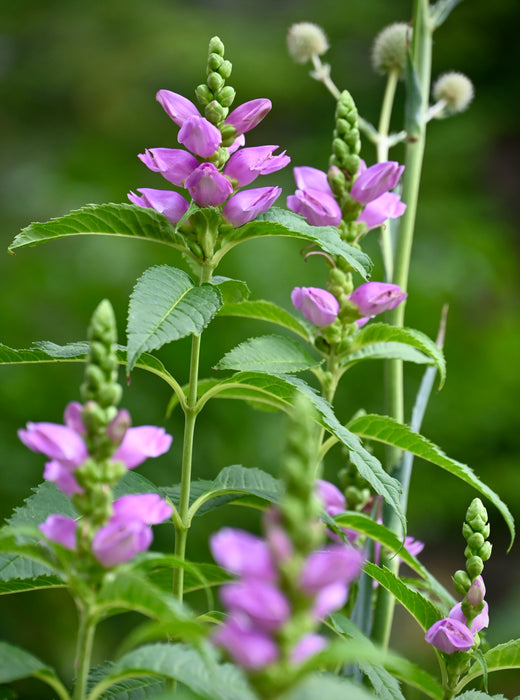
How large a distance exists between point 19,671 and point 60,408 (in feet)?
5.32

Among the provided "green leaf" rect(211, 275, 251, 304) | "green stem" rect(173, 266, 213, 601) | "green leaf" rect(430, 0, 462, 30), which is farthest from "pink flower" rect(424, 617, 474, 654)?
"green leaf" rect(430, 0, 462, 30)

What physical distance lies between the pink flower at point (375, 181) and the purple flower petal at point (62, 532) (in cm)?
44

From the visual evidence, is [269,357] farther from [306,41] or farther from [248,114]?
[306,41]

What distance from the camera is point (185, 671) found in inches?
16.6

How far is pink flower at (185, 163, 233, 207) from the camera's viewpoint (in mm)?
599

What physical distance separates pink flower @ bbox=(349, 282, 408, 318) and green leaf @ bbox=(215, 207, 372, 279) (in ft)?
0.28

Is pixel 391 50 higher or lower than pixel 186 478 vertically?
higher

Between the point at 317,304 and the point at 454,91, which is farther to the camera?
the point at 454,91

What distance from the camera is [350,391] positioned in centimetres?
232

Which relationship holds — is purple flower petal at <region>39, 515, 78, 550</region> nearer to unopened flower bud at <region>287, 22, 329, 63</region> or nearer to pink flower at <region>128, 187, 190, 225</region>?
pink flower at <region>128, 187, 190, 225</region>

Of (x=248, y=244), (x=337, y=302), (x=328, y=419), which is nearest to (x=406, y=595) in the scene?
(x=328, y=419)

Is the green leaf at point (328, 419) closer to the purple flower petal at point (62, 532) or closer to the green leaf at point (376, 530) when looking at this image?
the green leaf at point (376, 530)

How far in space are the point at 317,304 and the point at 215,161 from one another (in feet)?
0.53

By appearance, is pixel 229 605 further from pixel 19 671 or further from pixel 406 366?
pixel 406 366
